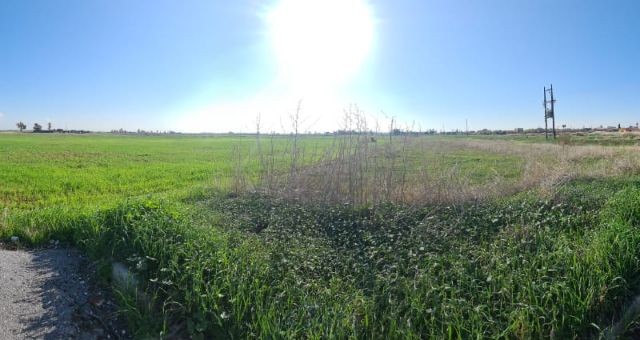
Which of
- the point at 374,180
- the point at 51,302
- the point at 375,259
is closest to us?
the point at 51,302

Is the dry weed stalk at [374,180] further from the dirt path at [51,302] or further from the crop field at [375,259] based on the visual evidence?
the dirt path at [51,302]

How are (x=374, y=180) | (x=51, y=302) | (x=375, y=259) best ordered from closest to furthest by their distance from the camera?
(x=51, y=302) < (x=375, y=259) < (x=374, y=180)

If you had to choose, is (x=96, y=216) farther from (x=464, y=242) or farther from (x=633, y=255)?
(x=633, y=255)

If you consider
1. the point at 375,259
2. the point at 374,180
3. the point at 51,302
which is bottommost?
the point at 51,302

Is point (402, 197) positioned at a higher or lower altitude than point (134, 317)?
higher

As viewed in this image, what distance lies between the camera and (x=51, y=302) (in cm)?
362

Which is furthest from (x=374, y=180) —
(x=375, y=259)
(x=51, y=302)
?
(x=51, y=302)

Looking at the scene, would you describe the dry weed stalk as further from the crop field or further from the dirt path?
the dirt path

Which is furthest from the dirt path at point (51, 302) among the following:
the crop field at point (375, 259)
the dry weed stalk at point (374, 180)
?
the dry weed stalk at point (374, 180)

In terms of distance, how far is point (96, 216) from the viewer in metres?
5.38

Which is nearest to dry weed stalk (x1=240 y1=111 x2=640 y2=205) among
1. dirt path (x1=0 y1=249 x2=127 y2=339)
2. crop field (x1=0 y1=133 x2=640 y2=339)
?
crop field (x1=0 y1=133 x2=640 y2=339)

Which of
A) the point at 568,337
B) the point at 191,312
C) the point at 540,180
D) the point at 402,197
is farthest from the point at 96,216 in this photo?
the point at 540,180

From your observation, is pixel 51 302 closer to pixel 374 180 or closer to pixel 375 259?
pixel 375 259

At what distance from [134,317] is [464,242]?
3.96 m
